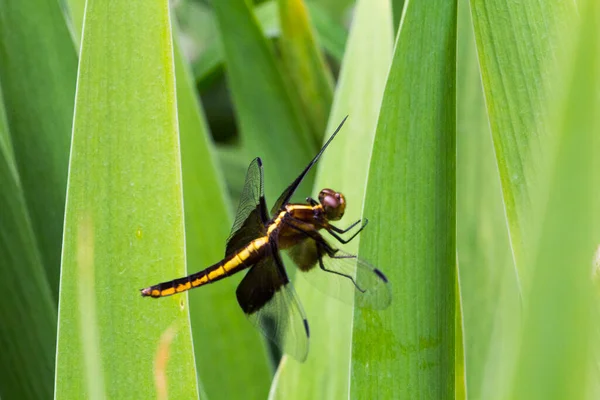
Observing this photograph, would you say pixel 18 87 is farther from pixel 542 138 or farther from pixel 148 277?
pixel 542 138

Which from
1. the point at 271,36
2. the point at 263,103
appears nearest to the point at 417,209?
the point at 263,103

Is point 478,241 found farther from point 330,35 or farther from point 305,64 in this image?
point 330,35

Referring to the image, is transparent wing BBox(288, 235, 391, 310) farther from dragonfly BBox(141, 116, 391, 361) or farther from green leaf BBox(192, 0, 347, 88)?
green leaf BBox(192, 0, 347, 88)

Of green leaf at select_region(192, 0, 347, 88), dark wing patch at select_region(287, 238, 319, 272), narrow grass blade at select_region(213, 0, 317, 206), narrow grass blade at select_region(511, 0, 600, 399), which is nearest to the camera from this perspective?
narrow grass blade at select_region(511, 0, 600, 399)

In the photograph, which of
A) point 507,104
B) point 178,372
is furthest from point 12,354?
point 507,104

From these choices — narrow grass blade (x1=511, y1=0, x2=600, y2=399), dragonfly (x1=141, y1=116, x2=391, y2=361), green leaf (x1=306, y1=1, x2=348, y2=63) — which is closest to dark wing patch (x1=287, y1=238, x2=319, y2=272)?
dragonfly (x1=141, y1=116, x2=391, y2=361)

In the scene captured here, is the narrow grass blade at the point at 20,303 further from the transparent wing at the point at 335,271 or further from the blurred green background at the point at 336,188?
the transparent wing at the point at 335,271

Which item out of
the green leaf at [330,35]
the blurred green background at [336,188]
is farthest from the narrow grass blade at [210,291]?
the green leaf at [330,35]

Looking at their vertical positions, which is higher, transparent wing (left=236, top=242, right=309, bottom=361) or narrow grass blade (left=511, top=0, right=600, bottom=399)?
narrow grass blade (left=511, top=0, right=600, bottom=399)
